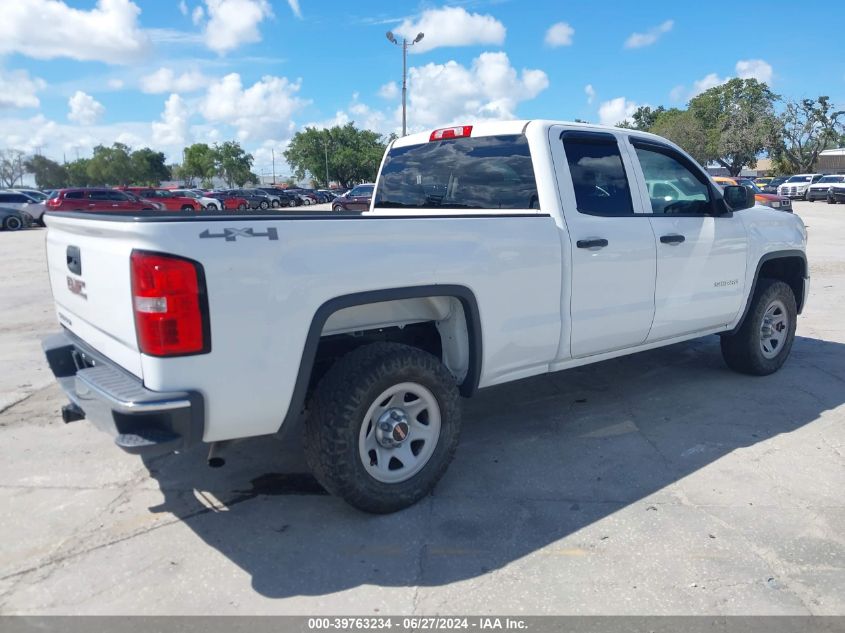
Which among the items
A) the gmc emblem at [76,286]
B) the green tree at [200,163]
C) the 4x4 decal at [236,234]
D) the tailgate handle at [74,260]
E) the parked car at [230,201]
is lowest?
the parked car at [230,201]

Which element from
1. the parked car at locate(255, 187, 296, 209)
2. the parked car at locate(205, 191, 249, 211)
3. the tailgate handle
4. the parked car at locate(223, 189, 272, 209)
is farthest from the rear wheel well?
the parked car at locate(255, 187, 296, 209)

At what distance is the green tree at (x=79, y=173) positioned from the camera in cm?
9650

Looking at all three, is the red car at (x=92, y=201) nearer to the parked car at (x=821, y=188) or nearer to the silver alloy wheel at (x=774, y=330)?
the silver alloy wheel at (x=774, y=330)

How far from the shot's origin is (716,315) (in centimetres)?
512

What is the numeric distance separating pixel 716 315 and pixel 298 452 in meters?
3.26

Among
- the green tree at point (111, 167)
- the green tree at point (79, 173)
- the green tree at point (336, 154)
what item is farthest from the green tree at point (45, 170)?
the green tree at point (336, 154)

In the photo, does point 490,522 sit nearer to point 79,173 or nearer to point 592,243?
point 592,243

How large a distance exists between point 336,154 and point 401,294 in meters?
90.0

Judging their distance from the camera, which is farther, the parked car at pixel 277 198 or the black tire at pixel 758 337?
the parked car at pixel 277 198

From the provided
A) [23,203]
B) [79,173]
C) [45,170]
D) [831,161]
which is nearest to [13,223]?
[23,203]

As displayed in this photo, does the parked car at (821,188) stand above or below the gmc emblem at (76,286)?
above

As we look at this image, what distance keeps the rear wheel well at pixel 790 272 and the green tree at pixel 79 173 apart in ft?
341

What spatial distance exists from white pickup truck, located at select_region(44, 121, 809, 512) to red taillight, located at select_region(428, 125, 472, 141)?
2 centimetres

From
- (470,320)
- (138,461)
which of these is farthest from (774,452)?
(138,461)
